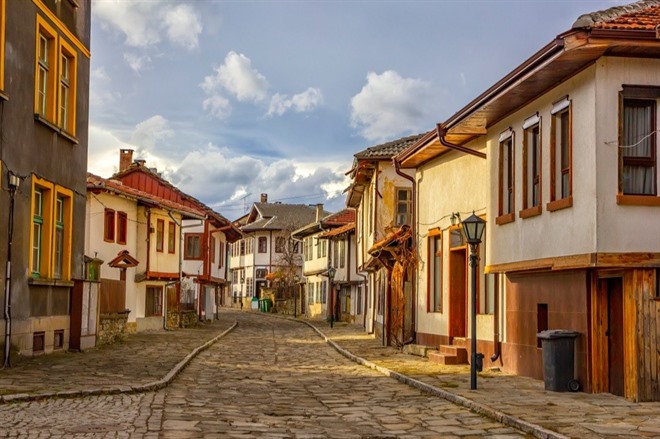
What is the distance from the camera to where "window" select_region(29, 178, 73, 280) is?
19953 mm

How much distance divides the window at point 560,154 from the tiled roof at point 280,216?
7206 cm

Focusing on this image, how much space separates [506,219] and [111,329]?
43.1 feet

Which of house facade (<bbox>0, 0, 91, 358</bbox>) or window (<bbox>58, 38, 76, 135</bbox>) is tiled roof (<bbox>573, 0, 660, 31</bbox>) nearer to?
house facade (<bbox>0, 0, 91, 358</bbox>)

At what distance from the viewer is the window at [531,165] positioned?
1629 cm

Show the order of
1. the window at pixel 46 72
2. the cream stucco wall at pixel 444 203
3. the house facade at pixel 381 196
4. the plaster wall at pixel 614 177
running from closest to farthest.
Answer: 1. the plaster wall at pixel 614 177
2. the window at pixel 46 72
3. the cream stucco wall at pixel 444 203
4. the house facade at pixel 381 196

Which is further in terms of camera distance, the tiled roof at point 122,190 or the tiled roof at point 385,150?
the tiled roof at point 385,150

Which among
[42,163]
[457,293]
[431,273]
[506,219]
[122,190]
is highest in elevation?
[122,190]

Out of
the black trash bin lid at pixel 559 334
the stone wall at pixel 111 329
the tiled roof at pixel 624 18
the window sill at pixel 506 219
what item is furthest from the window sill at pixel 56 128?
the tiled roof at pixel 624 18

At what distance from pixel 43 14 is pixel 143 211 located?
1679 centimetres

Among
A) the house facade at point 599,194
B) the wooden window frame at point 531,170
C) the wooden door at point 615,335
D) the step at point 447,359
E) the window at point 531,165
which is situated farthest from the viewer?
the step at point 447,359

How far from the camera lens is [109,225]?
32.9 m

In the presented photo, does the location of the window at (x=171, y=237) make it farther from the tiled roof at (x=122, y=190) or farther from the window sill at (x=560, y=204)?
the window sill at (x=560, y=204)

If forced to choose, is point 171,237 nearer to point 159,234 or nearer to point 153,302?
point 159,234

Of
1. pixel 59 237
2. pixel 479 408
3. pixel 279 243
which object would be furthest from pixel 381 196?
pixel 279 243
